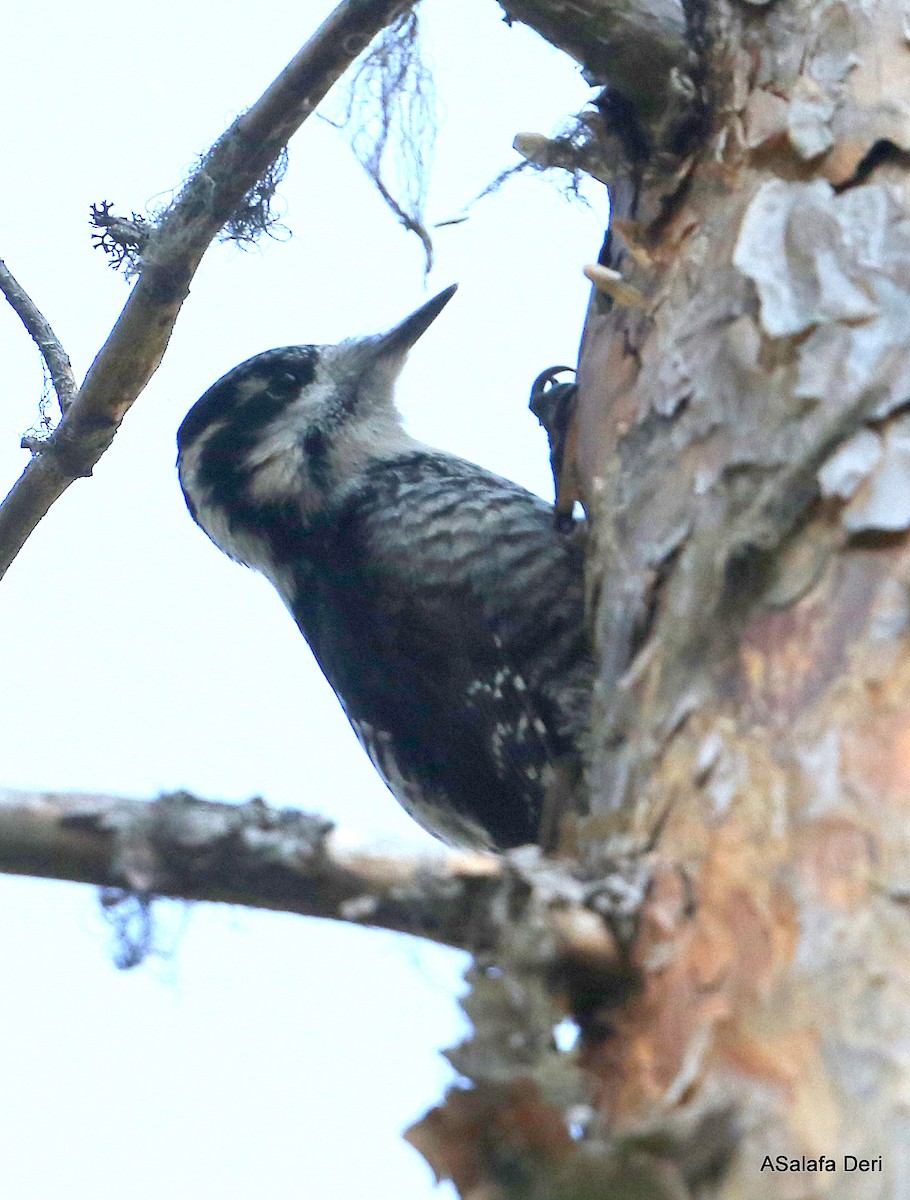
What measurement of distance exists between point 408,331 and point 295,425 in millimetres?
432

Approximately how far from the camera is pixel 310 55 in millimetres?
2842

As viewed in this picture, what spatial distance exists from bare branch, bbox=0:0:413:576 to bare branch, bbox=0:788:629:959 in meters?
1.63

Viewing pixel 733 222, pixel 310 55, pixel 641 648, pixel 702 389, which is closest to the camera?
pixel 641 648

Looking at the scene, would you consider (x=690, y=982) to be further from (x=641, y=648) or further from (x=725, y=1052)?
(x=641, y=648)

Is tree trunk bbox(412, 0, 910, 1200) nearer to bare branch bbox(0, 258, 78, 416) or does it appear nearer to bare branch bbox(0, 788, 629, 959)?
bare branch bbox(0, 788, 629, 959)

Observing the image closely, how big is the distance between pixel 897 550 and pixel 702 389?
52cm

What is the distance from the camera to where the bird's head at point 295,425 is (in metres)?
3.74

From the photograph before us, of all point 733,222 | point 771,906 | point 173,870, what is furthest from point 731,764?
point 733,222

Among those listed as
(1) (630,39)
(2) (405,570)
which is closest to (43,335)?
(2) (405,570)

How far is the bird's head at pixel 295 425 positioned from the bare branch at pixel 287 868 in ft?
6.91

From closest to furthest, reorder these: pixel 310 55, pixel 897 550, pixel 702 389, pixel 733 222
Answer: pixel 897 550, pixel 702 389, pixel 733 222, pixel 310 55

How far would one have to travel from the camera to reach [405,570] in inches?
128

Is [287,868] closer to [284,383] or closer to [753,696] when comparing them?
[753,696]

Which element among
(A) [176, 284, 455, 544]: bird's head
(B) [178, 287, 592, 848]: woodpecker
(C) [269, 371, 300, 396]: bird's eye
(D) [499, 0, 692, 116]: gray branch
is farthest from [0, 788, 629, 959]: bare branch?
(C) [269, 371, 300, 396]: bird's eye
